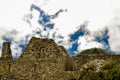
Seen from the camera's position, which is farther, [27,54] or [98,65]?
[27,54]

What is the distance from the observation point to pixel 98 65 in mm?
47844

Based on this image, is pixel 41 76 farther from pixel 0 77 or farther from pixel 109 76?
pixel 109 76

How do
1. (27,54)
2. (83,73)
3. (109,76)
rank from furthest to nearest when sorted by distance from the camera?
1. (27,54)
2. (83,73)
3. (109,76)

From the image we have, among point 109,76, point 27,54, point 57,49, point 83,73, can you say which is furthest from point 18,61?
point 109,76

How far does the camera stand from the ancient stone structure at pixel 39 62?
5312 centimetres

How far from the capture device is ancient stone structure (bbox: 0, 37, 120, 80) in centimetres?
5312

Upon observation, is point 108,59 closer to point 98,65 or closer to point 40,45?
point 98,65

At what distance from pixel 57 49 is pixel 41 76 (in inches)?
162

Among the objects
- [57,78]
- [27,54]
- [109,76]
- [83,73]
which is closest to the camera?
[109,76]

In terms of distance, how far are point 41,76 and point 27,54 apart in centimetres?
393

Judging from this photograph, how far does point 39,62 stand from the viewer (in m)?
54.1

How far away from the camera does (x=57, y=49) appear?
5381cm

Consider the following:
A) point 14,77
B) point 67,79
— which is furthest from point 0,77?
point 67,79

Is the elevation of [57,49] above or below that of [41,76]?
Answer: above
